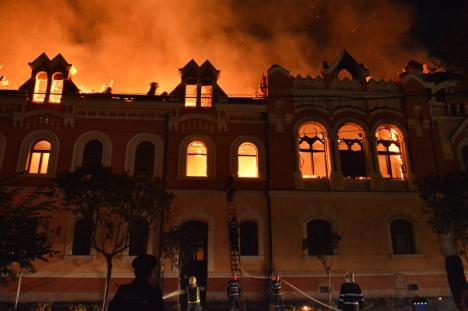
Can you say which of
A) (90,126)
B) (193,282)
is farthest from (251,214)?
(90,126)

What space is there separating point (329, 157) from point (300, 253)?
4930mm

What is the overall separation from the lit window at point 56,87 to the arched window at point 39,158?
2222 mm

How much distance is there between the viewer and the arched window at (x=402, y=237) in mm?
17609

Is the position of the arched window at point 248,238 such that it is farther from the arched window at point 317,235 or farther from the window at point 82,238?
the window at point 82,238

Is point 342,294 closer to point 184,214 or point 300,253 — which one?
point 300,253

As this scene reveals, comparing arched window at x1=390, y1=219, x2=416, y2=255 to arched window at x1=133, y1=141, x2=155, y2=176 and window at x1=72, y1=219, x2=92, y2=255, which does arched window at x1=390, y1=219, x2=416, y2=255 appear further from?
window at x1=72, y1=219, x2=92, y2=255

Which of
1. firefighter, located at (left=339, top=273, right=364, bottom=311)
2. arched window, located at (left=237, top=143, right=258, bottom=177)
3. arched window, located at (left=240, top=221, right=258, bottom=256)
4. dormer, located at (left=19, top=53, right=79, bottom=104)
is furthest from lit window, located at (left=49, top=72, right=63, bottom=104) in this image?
firefighter, located at (left=339, top=273, right=364, bottom=311)

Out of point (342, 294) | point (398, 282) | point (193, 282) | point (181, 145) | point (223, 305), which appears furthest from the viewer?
point (181, 145)

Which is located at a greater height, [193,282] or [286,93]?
[286,93]

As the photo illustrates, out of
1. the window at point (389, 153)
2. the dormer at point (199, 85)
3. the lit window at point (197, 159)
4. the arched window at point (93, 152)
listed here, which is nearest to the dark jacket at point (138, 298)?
the lit window at point (197, 159)

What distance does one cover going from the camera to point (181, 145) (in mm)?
18250

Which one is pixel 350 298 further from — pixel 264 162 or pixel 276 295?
pixel 264 162

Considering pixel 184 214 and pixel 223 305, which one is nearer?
pixel 223 305

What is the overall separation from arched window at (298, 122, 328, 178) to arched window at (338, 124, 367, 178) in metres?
0.93
